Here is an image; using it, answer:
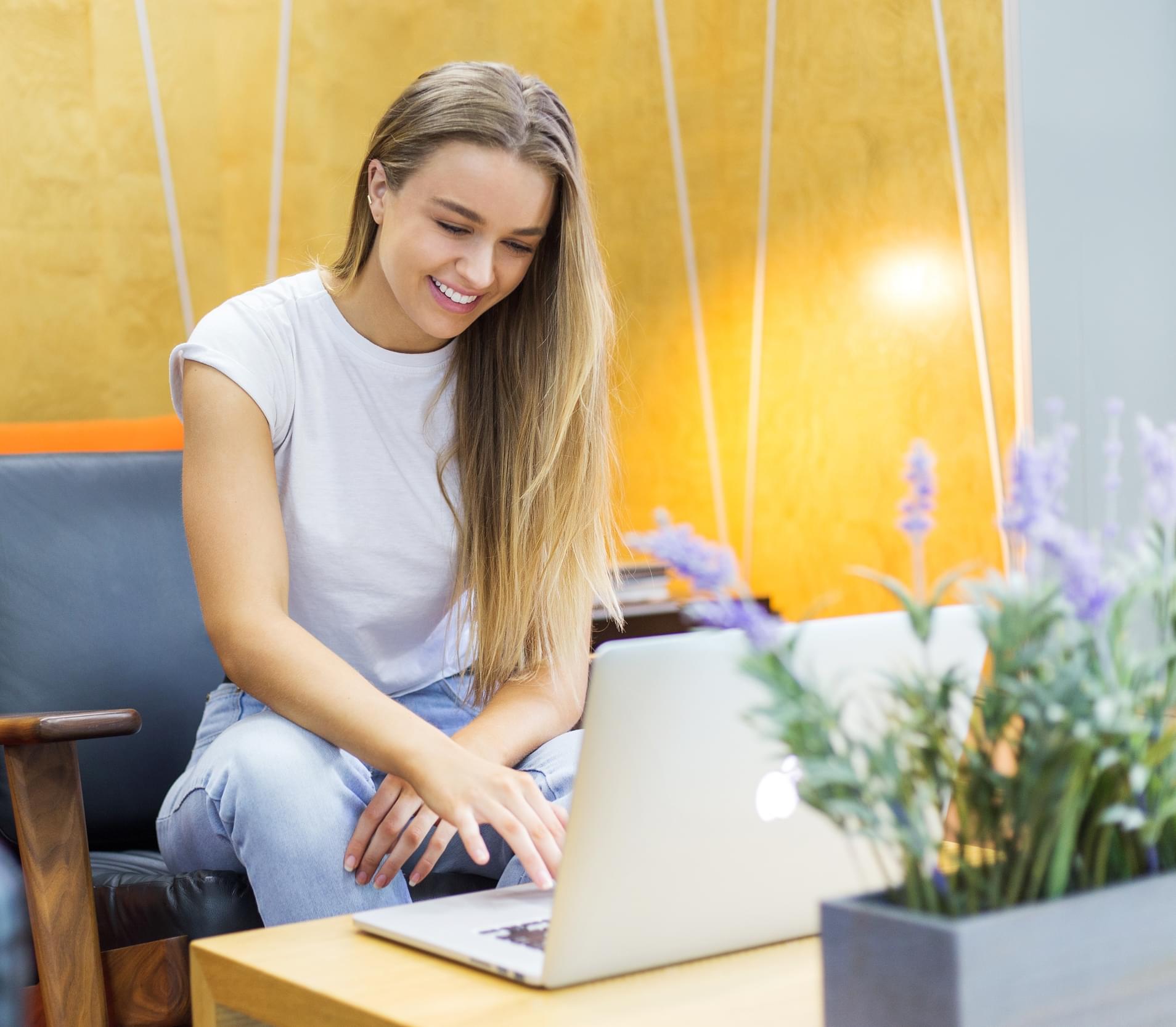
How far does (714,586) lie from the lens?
57cm

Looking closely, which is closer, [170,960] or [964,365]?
[170,960]

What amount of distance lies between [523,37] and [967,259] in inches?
Answer: 48.3

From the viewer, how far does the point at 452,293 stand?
60.9 inches

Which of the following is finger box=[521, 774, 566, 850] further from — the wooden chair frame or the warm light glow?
the warm light glow

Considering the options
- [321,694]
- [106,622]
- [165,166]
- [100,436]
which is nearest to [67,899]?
[321,694]

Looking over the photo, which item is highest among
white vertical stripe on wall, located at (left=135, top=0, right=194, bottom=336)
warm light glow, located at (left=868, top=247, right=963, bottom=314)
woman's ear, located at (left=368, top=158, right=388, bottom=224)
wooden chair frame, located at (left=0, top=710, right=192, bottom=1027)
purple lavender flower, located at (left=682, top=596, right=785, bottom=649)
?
white vertical stripe on wall, located at (left=135, top=0, right=194, bottom=336)

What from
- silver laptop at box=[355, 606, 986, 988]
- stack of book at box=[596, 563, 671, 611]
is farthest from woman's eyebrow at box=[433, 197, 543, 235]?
stack of book at box=[596, 563, 671, 611]

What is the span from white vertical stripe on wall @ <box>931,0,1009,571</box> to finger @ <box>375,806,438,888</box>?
177 centimetres

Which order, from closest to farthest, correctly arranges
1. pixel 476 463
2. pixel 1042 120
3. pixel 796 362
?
pixel 476 463 → pixel 1042 120 → pixel 796 362

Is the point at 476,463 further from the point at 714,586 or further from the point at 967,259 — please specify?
the point at 967,259

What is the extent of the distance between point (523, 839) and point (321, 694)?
336 mm

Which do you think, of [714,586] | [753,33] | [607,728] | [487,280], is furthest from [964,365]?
[714,586]

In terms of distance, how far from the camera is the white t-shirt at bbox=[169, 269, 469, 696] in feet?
5.09

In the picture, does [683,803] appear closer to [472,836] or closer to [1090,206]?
[472,836]
